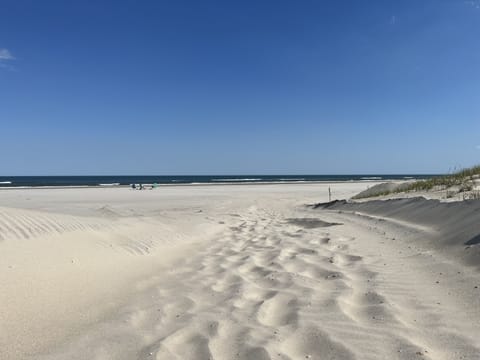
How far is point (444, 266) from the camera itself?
452 cm

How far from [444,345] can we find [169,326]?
209 cm

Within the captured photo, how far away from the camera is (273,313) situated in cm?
341

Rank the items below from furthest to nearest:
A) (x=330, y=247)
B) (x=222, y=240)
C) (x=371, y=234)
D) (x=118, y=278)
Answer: (x=222, y=240)
(x=371, y=234)
(x=330, y=247)
(x=118, y=278)

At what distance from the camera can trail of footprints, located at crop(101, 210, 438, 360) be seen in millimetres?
2666

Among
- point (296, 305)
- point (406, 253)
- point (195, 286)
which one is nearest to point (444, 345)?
point (296, 305)

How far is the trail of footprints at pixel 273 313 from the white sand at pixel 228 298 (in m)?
0.01

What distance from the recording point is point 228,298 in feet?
13.0

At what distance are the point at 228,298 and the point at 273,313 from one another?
702 mm

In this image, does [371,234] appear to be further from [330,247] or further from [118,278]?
[118,278]

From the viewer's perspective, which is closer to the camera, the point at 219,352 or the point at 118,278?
the point at 219,352

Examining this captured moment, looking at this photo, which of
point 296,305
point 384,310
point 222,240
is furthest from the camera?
point 222,240

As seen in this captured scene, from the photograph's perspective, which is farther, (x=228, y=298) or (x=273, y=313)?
(x=228, y=298)

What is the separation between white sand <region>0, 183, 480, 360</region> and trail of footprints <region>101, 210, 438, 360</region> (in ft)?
0.04

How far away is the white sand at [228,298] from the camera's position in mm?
2746
